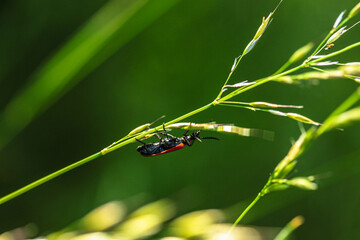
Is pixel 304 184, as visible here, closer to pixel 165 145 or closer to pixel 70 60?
pixel 165 145

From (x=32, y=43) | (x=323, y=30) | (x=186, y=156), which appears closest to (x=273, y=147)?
(x=186, y=156)

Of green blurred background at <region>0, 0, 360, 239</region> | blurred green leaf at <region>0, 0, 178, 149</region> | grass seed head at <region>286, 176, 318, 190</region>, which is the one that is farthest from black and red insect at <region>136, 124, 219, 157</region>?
green blurred background at <region>0, 0, 360, 239</region>

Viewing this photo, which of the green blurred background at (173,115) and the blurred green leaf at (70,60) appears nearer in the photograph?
the blurred green leaf at (70,60)

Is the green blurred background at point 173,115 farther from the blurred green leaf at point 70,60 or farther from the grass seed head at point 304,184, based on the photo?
the grass seed head at point 304,184

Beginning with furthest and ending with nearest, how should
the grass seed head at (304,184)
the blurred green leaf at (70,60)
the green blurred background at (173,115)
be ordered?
1. the green blurred background at (173,115)
2. the blurred green leaf at (70,60)
3. the grass seed head at (304,184)

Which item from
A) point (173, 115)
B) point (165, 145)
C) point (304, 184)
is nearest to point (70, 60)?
point (165, 145)

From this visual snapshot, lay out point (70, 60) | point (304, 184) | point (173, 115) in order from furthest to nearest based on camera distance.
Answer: point (173, 115) < point (70, 60) < point (304, 184)

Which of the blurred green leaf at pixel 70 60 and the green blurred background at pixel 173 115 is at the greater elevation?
the green blurred background at pixel 173 115

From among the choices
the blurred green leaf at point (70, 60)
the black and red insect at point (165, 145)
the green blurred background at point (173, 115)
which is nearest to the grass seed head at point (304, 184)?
the black and red insect at point (165, 145)

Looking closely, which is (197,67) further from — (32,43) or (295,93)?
(32,43)
